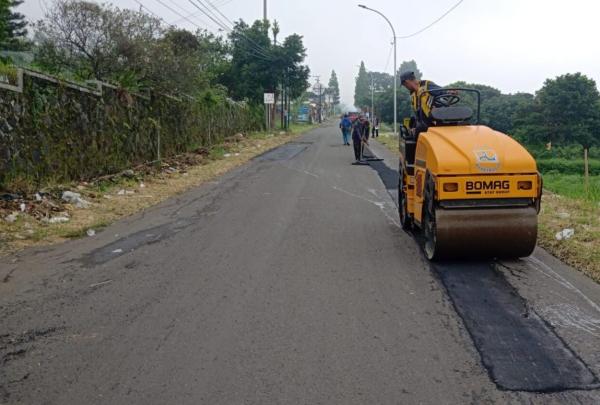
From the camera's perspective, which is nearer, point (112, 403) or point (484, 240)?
point (112, 403)

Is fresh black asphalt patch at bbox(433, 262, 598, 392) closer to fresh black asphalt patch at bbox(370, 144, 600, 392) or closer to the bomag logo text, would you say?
fresh black asphalt patch at bbox(370, 144, 600, 392)

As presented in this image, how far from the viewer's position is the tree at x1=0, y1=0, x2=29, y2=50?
32156 mm

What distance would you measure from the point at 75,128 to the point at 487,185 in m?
9.19

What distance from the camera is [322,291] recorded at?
5875 mm

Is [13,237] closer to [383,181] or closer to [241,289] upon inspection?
[241,289]

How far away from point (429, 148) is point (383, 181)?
27.4 feet

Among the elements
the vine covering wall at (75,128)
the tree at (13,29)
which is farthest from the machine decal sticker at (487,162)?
the tree at (13,29)

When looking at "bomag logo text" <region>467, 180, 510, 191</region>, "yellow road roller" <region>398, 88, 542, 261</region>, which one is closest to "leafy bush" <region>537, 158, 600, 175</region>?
"yellow road roller" <region>398, 88, 542, 261</region>

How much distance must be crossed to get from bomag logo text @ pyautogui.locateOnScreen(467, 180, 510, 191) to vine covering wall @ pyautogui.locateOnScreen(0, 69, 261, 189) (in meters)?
7.51

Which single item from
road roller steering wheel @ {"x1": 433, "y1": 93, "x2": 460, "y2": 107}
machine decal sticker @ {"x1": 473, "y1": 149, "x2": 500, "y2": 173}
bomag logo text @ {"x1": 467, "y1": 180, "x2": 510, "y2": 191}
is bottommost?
bomag logo text @ {"x1": 467, "y1": 180, "x2": 510, "y2": 191}

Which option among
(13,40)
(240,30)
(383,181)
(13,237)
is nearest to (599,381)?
(13,237)

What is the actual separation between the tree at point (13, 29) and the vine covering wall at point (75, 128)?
17237 mm

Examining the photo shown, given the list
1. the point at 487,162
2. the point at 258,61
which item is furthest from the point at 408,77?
the point at 258,61

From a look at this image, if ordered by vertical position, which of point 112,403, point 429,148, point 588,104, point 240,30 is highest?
point 240,30
